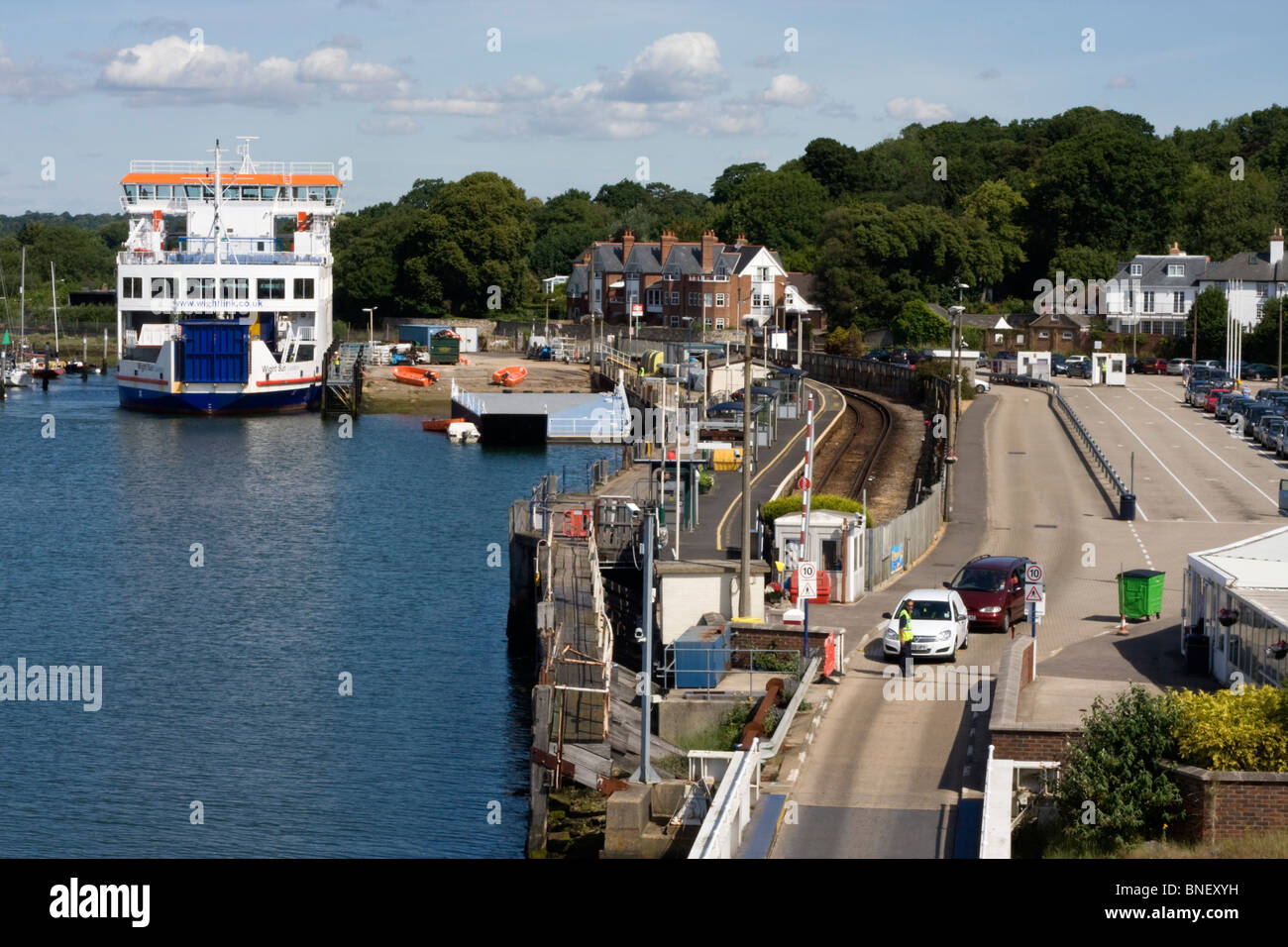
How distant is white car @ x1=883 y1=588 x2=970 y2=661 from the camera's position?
93.1ft

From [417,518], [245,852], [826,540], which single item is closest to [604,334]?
[417,518]

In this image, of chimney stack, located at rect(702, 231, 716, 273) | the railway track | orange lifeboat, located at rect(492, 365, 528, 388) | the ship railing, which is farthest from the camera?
chimney stack, located at rect(702, 231, 716, 273)

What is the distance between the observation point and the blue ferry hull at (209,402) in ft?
309

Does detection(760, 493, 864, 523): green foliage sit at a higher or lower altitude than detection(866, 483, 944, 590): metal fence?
higher

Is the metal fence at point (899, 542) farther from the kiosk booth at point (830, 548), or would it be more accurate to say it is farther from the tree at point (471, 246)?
the tree at point (471, 246)

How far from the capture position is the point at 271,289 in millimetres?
99250

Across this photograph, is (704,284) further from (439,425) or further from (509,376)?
(439,425)

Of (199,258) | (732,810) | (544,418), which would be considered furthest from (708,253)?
(732,810)

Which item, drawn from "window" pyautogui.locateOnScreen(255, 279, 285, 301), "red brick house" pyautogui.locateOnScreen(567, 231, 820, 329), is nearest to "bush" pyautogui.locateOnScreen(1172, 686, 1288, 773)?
"window" pyautogui.locateOnScreen(255, 279, 285, 301)

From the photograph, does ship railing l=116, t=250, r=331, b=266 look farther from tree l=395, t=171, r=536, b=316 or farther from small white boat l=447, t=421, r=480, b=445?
tree l=395, t=171, r=536, b=316

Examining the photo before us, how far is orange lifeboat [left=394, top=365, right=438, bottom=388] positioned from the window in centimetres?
1108
